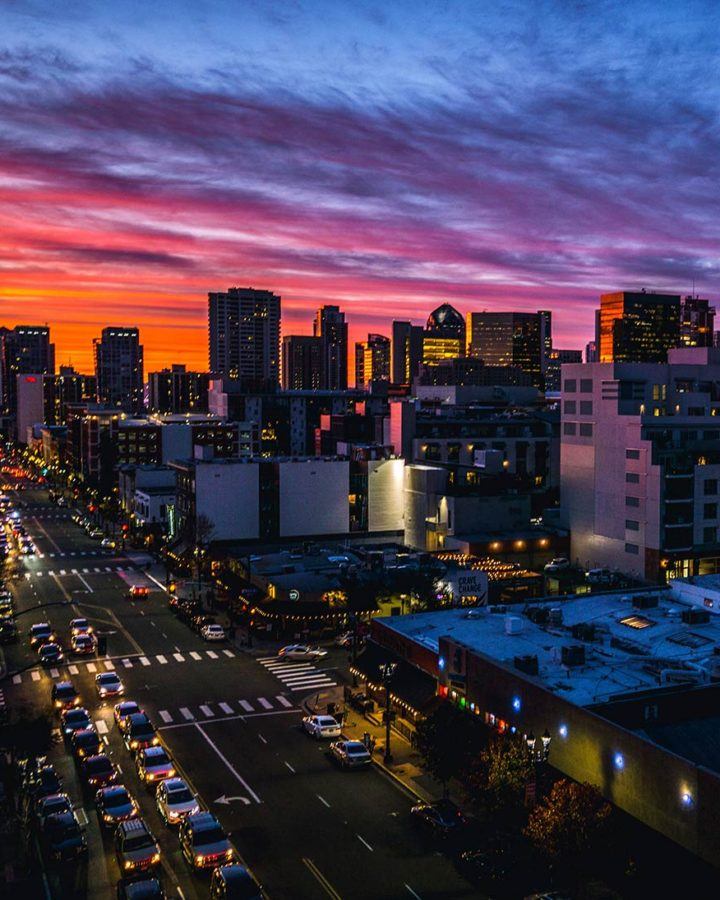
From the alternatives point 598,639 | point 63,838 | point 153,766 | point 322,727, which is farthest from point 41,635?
point 598,639

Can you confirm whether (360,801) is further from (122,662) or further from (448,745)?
(122,662)

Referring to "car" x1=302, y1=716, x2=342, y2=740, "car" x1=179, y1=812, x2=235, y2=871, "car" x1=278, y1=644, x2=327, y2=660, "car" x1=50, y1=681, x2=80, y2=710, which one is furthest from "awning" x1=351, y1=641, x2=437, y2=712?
"car" x1=50, y1=681, x2=80, y2=710

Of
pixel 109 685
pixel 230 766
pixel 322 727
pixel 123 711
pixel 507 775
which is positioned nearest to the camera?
pixel 507 775

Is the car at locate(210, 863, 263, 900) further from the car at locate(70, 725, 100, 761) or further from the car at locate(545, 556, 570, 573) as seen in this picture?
the car at locate(545, 556, 570, 573)

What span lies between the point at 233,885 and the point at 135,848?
536cm

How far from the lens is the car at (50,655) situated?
6353cm

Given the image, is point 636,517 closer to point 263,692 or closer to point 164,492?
point 263,692

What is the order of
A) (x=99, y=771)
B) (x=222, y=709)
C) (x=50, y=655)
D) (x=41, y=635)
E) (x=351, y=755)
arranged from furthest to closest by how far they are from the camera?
1. (x=41, y=635)
2. (x=50, y=655)
3. (x=222, y=709)
4. (x=351, y=755)
5. (x=99, y=771)

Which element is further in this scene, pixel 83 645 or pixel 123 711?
pixel 83 645

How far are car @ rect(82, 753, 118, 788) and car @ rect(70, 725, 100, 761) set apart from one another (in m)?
1.62

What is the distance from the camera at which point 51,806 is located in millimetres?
38906

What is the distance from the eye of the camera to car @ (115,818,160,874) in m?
34.5

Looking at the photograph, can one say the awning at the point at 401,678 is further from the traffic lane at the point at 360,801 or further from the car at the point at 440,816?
the car at the point at 440,816

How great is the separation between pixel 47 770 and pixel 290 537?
209ft
